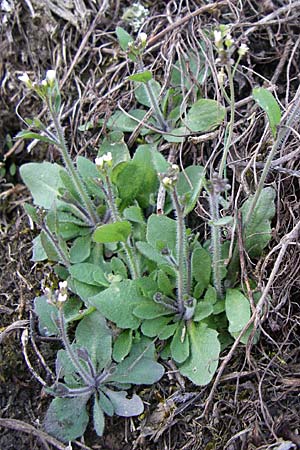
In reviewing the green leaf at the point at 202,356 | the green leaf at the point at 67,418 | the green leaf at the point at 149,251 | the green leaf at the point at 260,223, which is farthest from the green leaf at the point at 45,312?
the green leaf at the point at 260,223

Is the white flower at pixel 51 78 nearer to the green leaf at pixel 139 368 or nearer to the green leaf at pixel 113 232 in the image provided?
the green leaf at pixel 113 232

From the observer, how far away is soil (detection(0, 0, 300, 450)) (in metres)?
2.29

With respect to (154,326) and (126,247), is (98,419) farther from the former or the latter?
(126,247)

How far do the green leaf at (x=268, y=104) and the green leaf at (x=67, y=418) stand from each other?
1314 millimetres

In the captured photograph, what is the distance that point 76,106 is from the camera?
3107mm

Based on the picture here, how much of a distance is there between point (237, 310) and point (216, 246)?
265mm

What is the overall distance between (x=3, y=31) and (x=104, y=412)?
2.13 meters

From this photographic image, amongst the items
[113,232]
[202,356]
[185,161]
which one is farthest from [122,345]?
[185,161]

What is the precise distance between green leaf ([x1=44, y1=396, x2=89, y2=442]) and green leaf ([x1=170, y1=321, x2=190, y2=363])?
1.33ft

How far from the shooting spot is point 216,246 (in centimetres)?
239

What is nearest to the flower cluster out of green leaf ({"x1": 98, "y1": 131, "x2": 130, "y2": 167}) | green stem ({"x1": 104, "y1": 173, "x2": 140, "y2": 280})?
green stem ({"x1": 104, "y1": 173, "x2": 140, "y2": 280})

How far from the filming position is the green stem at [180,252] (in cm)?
220

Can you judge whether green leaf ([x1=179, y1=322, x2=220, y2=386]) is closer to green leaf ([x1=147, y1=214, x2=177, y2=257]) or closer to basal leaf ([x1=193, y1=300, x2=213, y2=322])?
basal leaf ([x1=193, y1=300, x2=213, y2=322])

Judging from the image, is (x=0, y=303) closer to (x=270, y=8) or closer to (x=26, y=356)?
(x=26, y=356)
